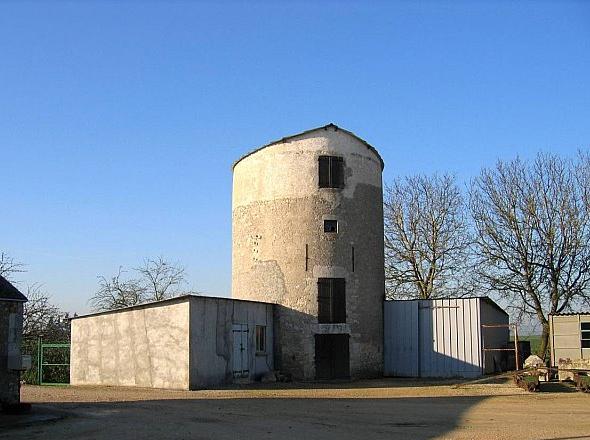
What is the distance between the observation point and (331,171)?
28766 mm

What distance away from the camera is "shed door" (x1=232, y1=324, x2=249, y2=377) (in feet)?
82.4

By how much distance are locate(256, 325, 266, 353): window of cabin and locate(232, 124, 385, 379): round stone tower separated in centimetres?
76

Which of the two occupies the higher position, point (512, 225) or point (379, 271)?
point (512, 225)

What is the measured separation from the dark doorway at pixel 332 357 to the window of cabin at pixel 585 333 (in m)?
8.95

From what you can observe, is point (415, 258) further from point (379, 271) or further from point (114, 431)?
point (114, 431)

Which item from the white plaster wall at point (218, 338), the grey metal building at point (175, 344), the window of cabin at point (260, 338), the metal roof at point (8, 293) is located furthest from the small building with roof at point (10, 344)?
the window of cabin at point (260, 338)

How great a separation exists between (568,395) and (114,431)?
14.3 meters

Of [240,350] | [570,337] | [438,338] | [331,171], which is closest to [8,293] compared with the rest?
[240,350]

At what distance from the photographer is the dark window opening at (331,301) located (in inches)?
1095

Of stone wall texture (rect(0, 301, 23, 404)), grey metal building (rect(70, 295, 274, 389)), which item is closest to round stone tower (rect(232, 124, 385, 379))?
grey metal building (rect(70, 295, 274, 389))

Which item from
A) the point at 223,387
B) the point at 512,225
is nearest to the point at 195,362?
the point at 223,387

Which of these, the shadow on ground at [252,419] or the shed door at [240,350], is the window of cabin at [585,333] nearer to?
the shadow on ground at [252,419]

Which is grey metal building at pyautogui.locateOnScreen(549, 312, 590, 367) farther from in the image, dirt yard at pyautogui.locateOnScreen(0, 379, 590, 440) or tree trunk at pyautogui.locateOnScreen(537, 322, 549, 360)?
tree trunk at pyautogui.locateOnScreen(537, 322, 549, 360)

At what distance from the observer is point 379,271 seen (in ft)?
97.7
